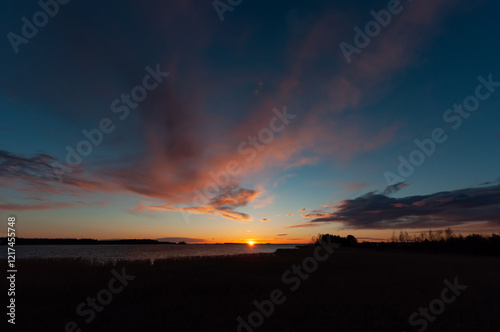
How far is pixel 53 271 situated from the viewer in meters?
22.8

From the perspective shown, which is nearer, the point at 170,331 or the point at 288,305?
the point at 170,331

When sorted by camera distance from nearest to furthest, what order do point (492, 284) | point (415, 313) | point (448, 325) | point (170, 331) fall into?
point (170, 331)
point (448, 325)
point (415, 313)
point (492, 284)

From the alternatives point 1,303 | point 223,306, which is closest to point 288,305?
point 223,306

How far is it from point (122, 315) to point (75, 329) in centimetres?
208

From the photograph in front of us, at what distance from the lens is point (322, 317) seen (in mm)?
12781

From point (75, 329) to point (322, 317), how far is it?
1077 cm

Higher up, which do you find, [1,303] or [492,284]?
[1,303]

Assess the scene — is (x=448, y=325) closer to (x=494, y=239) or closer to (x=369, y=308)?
(x=369, y=308)

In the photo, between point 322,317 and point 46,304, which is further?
point 46,304

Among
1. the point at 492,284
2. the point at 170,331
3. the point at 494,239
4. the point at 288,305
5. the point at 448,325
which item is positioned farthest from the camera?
the point at 494,239

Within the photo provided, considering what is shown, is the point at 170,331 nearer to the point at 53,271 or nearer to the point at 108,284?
the point at 108,284

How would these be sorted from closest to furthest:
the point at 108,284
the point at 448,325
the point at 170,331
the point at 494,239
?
the point at 170,331
the point at 448,325
the point at 108,284
the point at 494,239

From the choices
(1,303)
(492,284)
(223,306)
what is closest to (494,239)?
(492,284)

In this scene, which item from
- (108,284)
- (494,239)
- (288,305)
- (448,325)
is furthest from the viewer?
(494,239)
